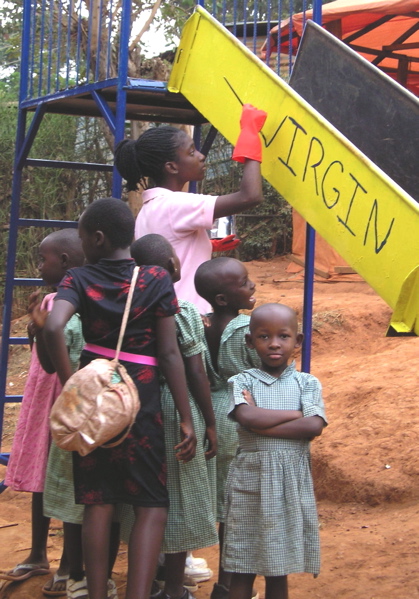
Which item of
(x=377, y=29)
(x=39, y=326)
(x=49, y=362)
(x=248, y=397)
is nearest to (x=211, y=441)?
(x=248, y=397)

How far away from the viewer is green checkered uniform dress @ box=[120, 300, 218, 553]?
3.06 m

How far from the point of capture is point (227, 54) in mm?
3582

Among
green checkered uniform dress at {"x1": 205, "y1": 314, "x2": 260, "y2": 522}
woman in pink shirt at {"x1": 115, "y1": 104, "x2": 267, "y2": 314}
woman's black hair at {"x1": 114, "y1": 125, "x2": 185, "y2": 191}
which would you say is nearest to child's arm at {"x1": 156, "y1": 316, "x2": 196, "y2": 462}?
green checkered uniform dress at {"x1": 205, "y1": 314, "x2": 260, "y2": 522}

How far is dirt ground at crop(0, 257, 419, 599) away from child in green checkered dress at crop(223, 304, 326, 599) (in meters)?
0.83

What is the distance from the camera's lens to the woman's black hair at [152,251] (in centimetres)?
311

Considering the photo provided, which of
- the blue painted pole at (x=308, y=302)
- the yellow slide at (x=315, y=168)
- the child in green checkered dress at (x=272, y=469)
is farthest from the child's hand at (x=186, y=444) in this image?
the blue painted pole at (x=308, y=302)

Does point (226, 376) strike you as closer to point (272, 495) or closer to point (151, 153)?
point (272, 495)

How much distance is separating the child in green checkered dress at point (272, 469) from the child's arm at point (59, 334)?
576 mm

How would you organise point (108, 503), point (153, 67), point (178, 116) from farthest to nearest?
point (153, 67) < point (178, 116) < point (108, 503)

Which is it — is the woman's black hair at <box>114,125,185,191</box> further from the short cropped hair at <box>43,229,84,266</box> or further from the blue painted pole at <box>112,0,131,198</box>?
the short cropped hair at <box>43,229,84,266</box>

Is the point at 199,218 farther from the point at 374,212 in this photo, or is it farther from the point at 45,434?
the point at 45,434

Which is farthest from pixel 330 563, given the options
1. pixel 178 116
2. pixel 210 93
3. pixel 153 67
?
pixel 153 67

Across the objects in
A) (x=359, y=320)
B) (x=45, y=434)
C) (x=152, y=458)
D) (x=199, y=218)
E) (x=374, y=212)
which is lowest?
(x=359, y=320)

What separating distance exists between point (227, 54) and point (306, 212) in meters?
0.96
